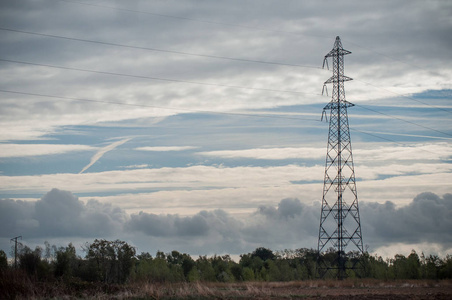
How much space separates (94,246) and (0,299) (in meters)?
50.4

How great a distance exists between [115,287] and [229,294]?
785cm

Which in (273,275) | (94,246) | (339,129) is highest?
(339,129)

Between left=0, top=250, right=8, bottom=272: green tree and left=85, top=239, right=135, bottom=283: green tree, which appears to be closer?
left=0, top=250, right=8, bottom=272: green tree

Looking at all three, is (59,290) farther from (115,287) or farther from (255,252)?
(255,252)

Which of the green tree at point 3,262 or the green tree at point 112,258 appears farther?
the green tree at point 112,258

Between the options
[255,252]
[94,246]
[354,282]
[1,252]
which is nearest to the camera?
[354,282]

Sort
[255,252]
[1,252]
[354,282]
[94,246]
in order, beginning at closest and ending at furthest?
1. [354,282]
2. [94,246]
3. [1,252]
4. [255,252]

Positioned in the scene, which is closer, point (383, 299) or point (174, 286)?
point (383, 299)

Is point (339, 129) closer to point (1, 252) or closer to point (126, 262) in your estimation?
point (126, 262)

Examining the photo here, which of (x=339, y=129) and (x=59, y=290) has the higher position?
(x=339, y=129)

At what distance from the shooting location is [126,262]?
7850cm

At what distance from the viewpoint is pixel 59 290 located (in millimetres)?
31531

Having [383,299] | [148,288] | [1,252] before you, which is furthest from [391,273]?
[1,252]

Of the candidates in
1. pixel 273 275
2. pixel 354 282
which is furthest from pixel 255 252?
pixel 354 282
